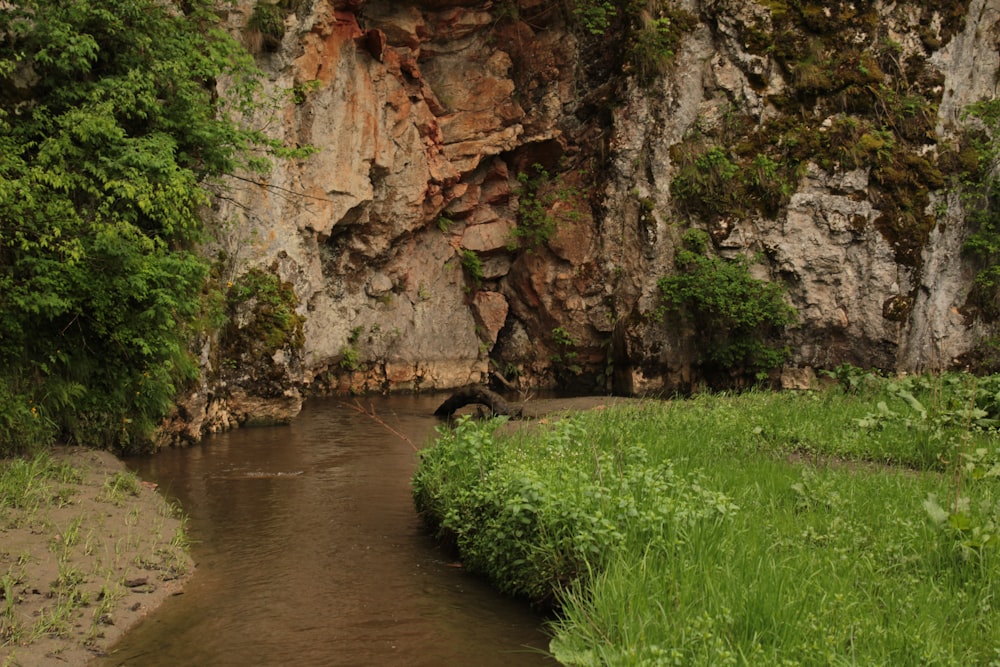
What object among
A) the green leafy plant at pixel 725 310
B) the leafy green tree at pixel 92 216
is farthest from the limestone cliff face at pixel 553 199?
the leafy green tree at pixel 92 216

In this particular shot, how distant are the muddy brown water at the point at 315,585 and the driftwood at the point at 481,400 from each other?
10.8 feet

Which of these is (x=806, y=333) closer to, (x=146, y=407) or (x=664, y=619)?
(x=146, y=407)

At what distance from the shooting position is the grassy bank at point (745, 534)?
12.7 feet

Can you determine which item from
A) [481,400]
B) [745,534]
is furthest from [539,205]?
[745,534]

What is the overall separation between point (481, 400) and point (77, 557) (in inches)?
348

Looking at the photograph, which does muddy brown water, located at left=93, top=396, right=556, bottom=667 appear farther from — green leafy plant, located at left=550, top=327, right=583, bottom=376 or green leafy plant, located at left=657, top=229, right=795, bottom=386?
green leafy plant, located at left=550, top=327, right=583, bottom=376

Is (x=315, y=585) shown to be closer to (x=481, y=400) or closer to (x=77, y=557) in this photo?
(x=77, y=557)

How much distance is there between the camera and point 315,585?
620cm

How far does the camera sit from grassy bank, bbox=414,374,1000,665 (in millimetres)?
3871

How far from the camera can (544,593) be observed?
5688 millimetres

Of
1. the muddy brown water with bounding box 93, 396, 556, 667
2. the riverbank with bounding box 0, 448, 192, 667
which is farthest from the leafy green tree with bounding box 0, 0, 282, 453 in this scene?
the muddy brown water with bounding box 93, 396, 556, 667

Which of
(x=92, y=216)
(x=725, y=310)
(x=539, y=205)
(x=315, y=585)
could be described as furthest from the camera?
(x=539, y=205)

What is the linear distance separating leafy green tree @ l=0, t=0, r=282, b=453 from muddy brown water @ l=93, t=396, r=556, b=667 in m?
1.41

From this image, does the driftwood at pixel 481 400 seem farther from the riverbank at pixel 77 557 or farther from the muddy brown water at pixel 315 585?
the riverbank at pixel 77 557
